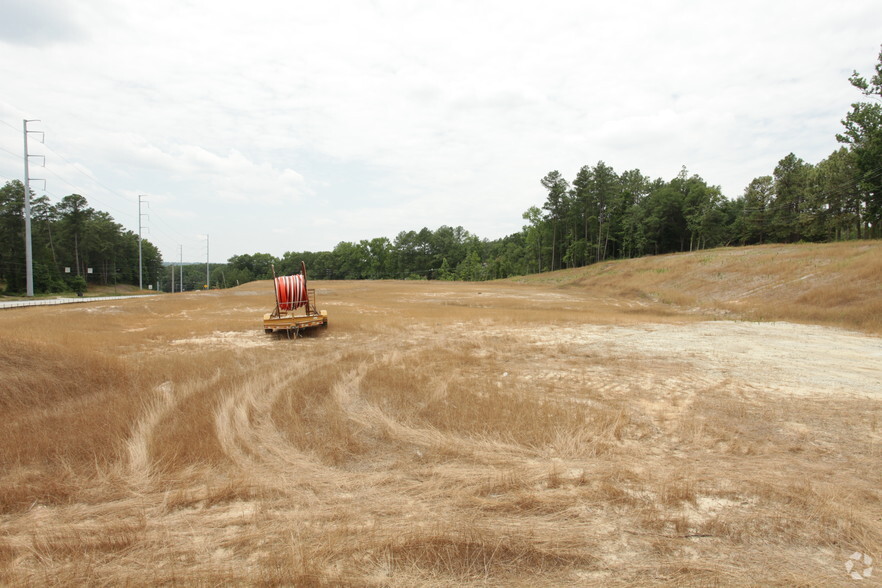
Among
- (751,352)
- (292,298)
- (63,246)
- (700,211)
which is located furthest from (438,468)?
(63,246)

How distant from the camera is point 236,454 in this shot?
195 inches

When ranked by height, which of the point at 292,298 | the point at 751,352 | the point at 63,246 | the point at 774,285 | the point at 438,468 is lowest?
the point at 438,468

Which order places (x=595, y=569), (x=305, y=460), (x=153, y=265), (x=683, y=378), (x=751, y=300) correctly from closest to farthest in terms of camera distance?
(x=595, y=569) → (x=305, y=460) → (x=683, y=378) → (x=751, y=300) → (x=153, y=265)

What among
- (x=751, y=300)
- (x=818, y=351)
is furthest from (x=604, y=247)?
(x=818, y=351)

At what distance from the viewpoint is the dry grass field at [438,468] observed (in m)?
3.03

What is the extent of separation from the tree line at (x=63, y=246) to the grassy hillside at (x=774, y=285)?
247 ft

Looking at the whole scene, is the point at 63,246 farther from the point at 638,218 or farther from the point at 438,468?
the point at 638,218

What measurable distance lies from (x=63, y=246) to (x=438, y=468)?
336 feet

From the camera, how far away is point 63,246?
7681 centimetres

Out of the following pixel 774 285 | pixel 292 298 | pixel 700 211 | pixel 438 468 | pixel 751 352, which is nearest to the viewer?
pixel 438 468

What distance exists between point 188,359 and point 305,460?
267 inches

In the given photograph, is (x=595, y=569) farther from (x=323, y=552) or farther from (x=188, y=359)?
(x=188, y=359)

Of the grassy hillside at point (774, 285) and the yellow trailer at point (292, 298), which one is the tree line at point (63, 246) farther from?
the grassy hillside at point (774, 285)

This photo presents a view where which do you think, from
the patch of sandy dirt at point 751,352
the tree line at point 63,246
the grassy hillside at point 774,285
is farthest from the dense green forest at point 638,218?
the patch of sandy dirt at point 751,352
